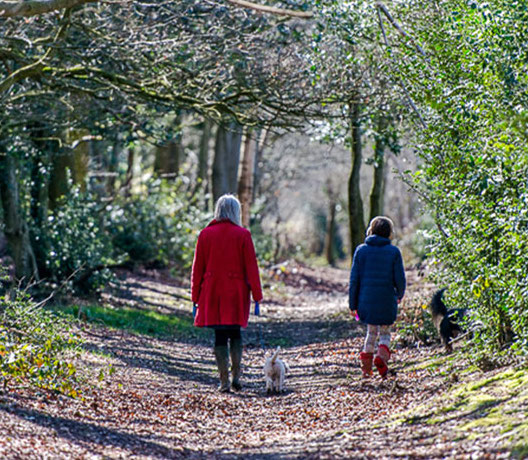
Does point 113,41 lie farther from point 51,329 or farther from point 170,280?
point 170,280

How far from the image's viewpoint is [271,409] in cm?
877

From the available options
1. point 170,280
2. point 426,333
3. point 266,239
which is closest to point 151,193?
point 170,280

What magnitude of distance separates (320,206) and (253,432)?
4430cm

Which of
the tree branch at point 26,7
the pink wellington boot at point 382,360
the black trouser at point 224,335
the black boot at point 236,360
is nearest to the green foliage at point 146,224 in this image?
the black boot at point 236,360

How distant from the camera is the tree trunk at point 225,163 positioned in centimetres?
2355

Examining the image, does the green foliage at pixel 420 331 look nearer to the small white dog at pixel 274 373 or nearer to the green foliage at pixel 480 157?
the green foliage at pixel 480 157

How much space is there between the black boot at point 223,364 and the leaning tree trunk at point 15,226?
21.9 feet

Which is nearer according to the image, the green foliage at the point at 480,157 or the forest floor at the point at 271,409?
the forest floor at the point at 271,409

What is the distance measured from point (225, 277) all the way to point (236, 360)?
1025mm

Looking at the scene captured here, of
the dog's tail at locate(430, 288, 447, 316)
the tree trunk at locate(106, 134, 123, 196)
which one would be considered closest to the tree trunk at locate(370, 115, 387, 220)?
the dog's tail at locate(430, 288, 447, 316)

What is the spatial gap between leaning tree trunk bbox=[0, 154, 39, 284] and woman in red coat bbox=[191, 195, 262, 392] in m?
6.76

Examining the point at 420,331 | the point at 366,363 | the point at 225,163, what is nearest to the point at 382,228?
the point at 366,363

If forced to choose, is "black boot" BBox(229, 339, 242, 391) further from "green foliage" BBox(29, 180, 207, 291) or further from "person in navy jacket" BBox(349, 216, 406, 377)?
"green foliage" BBox(29, 180, 207, 291)

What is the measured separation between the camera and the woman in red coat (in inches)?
360
